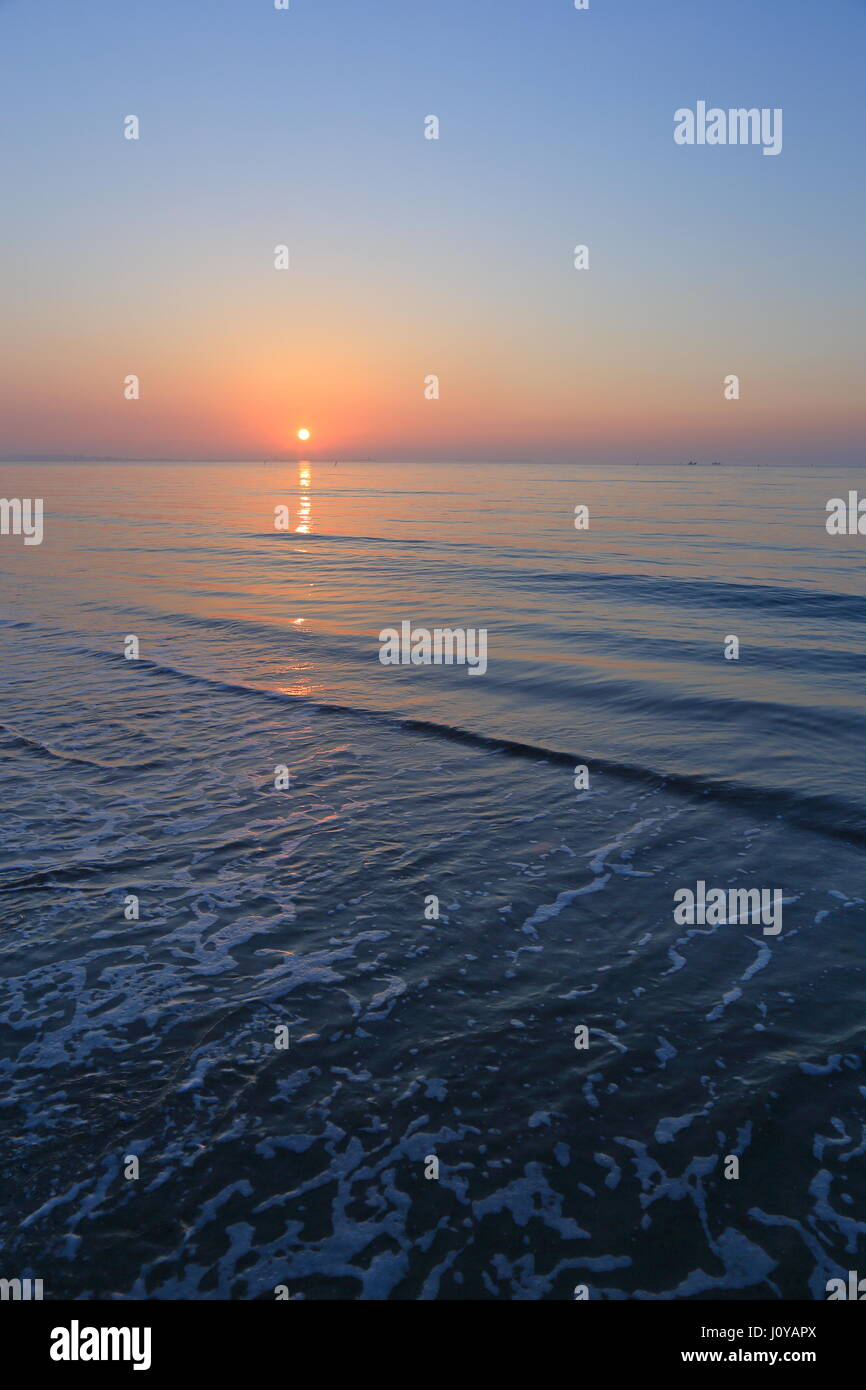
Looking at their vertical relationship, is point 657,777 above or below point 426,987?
above

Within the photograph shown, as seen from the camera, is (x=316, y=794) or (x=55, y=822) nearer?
(x=55, y=822)

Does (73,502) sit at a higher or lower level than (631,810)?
higher

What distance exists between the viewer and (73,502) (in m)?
85.1

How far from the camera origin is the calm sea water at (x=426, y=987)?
4.57 meters

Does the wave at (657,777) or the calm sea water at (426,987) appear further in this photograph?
the wave at (657,777)

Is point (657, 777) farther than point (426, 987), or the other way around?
point (657, 777)

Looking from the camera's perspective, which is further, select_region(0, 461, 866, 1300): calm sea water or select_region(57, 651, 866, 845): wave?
select_region(57, 651, 866, 845): wave

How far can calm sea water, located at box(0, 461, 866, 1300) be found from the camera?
15.0 ft

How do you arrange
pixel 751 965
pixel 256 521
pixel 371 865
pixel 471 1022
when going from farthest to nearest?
pixel 256 521
pixel 371 865
pixel 751 965
pixel 471 1022

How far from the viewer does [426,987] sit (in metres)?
6.82

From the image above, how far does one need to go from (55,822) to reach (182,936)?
3437mm
